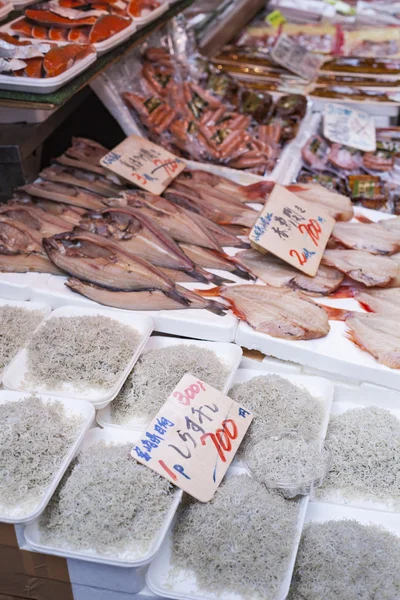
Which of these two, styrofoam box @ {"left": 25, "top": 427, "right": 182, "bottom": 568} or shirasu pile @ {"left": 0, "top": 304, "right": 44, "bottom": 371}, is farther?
shirasu pile @ {"left": 0, "top": 304, "right": 44, "bottom": 371}

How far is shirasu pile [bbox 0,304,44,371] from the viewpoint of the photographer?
244 cm

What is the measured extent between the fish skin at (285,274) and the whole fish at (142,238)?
23 centimetres

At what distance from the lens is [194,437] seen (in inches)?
83.7

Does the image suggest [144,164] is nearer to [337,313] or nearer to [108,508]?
[337,313]

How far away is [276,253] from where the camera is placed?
9.55 ft

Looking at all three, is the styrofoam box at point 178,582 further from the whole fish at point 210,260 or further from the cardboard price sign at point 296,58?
the cardboard price sign at point 296,58

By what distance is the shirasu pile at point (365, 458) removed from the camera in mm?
2251

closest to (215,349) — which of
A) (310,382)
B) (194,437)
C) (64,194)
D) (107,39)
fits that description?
(310,382)

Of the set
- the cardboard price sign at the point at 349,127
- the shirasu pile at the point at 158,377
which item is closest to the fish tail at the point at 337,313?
the shirasu pile at the point at 158,377

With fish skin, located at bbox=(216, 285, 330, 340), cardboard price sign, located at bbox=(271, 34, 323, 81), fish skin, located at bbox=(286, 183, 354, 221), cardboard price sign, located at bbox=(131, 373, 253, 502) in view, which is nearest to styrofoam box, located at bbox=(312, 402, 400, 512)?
cardboard price sign, located at bbox=(131, 373, 253, 502)

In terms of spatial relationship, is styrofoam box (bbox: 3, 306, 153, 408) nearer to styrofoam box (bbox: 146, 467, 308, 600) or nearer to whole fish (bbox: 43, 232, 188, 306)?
whole fish (bbox: 43, 232, 188, 306)

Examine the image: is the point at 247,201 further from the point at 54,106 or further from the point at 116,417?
the point at 116,417

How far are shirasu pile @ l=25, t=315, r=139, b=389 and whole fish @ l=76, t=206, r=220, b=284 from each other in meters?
0.51

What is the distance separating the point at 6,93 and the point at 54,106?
0.25 m
